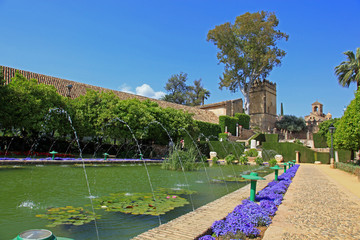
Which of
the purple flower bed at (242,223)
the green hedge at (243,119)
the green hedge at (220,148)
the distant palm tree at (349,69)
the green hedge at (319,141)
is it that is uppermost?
the distant palm tree at (349,69)

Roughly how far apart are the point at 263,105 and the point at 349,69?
24.1 meters

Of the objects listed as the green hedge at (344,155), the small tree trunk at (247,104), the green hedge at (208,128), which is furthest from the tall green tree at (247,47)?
the green hedge at (344,155)

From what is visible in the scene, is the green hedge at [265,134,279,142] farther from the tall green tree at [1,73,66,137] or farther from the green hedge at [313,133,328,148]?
the tall green tree at [1,73,66,137]

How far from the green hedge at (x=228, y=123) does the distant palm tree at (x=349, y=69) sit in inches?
577

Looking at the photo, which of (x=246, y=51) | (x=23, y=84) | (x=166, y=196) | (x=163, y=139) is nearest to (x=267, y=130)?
(x=246, y=51)

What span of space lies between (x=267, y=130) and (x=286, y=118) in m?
4.40

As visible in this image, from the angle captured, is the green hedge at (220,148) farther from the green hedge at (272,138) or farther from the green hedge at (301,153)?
the green hedge at (272,138)

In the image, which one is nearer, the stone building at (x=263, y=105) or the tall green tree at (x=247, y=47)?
the tall green tree at (x=247, y=47)

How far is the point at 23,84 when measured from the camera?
15.0 meters

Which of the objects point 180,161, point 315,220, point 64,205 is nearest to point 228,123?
point 180,161

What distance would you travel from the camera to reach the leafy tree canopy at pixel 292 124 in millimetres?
48125

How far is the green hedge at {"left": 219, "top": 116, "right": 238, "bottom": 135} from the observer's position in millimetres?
36438

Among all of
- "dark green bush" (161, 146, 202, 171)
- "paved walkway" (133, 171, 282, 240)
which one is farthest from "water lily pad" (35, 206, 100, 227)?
"dark green bush" (161, 146, 202, 171)

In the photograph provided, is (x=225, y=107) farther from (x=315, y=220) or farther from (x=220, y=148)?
(x=315, y=220)
